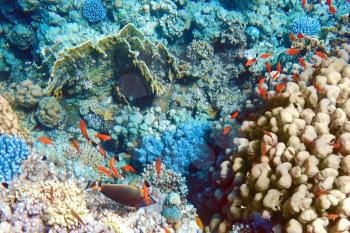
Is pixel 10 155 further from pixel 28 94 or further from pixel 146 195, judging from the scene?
pixel 146 195

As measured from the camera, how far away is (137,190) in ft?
12.2

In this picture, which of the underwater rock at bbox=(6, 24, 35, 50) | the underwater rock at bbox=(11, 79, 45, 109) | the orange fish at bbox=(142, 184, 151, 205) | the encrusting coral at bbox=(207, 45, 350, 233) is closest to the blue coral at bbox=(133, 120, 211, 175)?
the encrusting coral at bbox=(207, 45, 350, 233)

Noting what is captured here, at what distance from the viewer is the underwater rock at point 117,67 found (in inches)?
233

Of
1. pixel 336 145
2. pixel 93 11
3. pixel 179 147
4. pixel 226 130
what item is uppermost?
pixel 336 145

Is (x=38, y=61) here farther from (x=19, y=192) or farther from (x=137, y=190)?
(x=137, y=190)

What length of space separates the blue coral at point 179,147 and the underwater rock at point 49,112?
1725 mm

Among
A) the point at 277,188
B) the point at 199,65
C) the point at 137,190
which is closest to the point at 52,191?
the point at 137,190

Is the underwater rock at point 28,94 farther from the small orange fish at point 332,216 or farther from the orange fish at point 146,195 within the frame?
the small orange fish at point 332,216

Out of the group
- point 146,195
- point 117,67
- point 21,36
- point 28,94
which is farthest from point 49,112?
point 146,195

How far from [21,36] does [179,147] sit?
475 centimetres

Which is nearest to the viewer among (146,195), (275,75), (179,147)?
(146,195)

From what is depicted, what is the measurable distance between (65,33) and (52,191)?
4.16 metres

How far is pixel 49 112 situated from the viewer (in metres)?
6.19

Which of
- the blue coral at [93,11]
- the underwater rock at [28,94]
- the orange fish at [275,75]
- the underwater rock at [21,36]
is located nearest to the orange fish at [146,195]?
the orange fish at [275,75]
